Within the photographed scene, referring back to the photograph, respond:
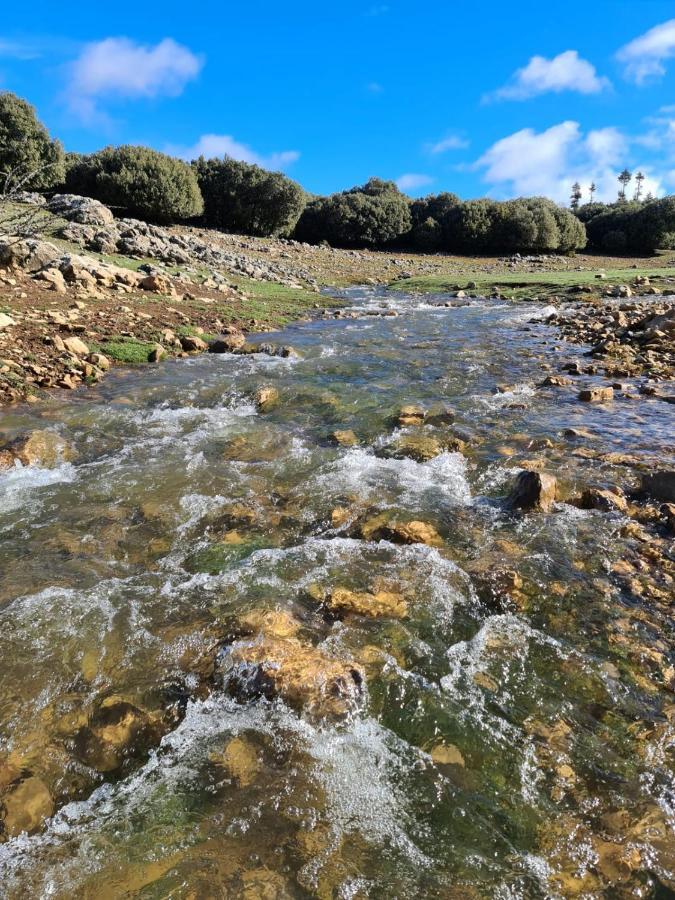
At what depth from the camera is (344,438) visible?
9547 mm

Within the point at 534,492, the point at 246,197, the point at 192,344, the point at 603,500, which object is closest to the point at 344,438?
the point at 534,492

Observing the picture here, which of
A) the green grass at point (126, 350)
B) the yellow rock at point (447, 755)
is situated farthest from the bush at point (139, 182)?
the yellow rock at point (447, 755)

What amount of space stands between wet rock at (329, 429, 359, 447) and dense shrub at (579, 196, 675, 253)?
79.0 meters

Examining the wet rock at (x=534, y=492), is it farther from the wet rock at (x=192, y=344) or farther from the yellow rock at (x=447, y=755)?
the wet rock at (x=192, y=344)

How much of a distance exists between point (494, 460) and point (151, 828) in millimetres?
6936

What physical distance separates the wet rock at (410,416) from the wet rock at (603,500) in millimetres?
3930

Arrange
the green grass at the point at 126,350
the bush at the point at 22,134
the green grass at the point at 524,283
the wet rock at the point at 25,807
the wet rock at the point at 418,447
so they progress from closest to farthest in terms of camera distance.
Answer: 1. the wet rock at the point at 25,807
2. the wet rock at the point at 418,447
3. the green grass at the point at 126,350
4. the green grass at the point at 524,283
5. the bush at the point at 22,134

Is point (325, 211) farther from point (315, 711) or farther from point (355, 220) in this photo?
point (315, 711)

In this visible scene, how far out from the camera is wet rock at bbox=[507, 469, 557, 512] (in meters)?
6.84

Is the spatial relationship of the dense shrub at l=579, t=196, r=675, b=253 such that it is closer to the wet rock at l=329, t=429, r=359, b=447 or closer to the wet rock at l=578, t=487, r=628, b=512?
the wet rock at l=329, t=429, r=359, b=447

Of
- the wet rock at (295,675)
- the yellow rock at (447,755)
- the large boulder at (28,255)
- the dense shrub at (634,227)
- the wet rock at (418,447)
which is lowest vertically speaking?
the yellow rock at (447,755)

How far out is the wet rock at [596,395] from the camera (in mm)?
11648

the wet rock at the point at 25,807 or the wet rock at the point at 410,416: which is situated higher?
the wet rock at the point at 410,416

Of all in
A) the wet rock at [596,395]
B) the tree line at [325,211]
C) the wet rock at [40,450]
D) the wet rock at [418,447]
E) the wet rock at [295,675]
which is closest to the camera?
the wet rock at [295,675]
